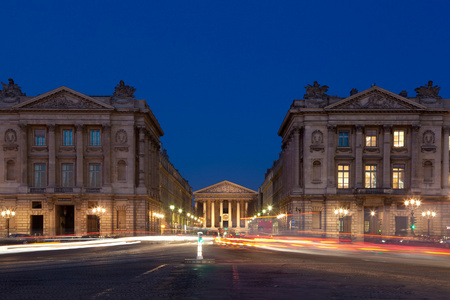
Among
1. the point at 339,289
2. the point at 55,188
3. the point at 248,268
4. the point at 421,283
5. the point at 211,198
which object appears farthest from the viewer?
the point at 211,198

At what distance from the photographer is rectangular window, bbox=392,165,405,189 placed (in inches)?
2862

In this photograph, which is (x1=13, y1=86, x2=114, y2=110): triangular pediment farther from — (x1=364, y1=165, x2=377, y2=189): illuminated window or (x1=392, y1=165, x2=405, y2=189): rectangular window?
(x1=392, y1=165, x2=405, y2=189): rectangular window

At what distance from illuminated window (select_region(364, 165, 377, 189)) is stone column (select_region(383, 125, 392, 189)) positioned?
1528 mm

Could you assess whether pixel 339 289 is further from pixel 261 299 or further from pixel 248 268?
pixel 248 268

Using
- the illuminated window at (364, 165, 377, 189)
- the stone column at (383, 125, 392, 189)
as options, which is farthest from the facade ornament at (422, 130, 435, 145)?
the illuminated window at (364, 165, 377, 189)

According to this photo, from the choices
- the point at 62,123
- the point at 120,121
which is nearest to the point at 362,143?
the point at 120,121

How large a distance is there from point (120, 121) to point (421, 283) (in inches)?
2363

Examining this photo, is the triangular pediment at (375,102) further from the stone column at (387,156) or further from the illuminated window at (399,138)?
the illuminated window at (399,138)

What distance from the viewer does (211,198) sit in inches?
7554

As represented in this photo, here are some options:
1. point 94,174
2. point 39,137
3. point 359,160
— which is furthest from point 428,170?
point 39,137

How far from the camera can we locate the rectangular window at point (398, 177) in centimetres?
7269

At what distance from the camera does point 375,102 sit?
71812mm

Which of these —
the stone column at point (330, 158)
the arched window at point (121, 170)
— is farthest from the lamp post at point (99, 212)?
the stone column at point (330, 158)

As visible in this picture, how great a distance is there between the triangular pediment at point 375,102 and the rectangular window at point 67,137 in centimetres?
3485
